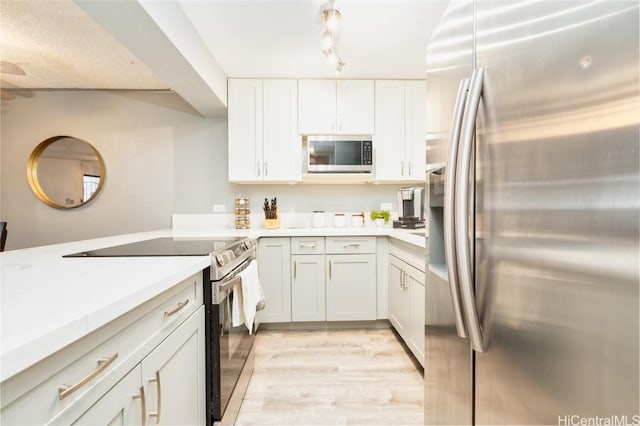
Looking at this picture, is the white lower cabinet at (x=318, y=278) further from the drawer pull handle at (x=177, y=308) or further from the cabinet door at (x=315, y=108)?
the drawer pull handle at (x=177, y=308)

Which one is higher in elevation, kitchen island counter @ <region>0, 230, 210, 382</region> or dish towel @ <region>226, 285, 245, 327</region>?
kitchen island counter @ <region>0, 230, 210, 382</region>

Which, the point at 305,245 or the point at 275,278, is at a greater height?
the point at 305,245

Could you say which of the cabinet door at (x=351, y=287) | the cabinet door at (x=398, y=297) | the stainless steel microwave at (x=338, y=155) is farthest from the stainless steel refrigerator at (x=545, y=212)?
the stainless steel microwave at (x=338, y=155)

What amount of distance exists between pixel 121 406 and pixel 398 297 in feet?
6.75

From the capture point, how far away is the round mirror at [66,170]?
3221mm

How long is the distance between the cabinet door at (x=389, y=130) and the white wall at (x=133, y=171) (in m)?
0.35

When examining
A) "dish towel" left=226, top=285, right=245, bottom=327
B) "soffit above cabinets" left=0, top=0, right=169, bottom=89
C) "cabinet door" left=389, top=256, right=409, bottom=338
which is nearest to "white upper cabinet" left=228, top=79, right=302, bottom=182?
"soffit above cabinets" left=0, top=0, right=169, bottom=89

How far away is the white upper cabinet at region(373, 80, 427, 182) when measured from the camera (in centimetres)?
300

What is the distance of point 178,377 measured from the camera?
98 cm

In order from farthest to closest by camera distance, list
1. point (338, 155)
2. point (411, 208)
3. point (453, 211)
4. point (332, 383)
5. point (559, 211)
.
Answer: point (338, 155) → point (411, 208) → point (332, 383) → point (453, 211) → point (559, 211)

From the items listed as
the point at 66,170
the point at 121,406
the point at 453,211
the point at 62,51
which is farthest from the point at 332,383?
the point at 66,170

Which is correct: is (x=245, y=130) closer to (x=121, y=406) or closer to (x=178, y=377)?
(x=178, y=377)

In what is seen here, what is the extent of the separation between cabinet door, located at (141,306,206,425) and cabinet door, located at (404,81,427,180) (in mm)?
2468

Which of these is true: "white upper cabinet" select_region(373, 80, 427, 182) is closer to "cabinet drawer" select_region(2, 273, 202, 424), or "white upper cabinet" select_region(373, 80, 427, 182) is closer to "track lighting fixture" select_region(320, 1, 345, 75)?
"track lighting fixture" select_region(320, 1, 345, 75)
